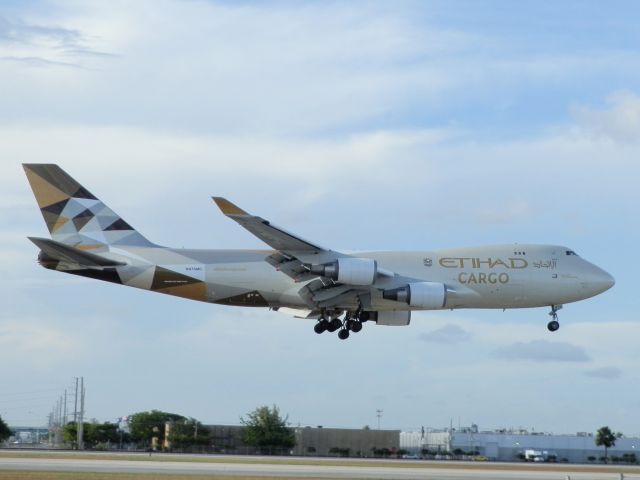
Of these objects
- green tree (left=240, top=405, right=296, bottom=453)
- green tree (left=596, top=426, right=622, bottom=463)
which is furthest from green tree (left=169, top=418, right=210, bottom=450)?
green tree (left=596, top=426, right=622, bottom=463)

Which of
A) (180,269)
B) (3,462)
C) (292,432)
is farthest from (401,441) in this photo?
(3,462)

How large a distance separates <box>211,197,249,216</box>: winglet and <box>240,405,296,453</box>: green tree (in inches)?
1981

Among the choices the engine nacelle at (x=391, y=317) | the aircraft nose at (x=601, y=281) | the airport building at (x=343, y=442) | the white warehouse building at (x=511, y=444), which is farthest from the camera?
the white warehouse building at (x=511, y=444)

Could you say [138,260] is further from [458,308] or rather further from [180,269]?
[458,308]

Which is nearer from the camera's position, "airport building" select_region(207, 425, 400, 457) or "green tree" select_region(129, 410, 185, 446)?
"airport building" select_region(207, 425, 400, 457)

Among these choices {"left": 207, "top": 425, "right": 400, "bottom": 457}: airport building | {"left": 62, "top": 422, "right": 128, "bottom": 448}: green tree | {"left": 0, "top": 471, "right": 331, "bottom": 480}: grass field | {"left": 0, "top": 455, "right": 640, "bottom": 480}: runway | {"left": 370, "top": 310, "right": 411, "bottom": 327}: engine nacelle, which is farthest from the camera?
{"left": 62, "top": 422, "right": 128, "bottom": 448}: green tree

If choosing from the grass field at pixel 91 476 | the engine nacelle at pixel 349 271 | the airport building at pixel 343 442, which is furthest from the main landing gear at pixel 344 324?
the airport building at pixel 343 442

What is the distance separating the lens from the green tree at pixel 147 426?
126688mm

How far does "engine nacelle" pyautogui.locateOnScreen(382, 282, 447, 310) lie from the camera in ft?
214

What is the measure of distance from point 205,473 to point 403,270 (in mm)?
20066

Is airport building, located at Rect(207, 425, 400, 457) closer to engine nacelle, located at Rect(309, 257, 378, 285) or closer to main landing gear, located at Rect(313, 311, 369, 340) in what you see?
main landing gear, located at Rect(313, 311, 369, 340)

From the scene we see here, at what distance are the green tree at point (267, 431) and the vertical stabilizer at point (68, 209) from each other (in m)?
41.8

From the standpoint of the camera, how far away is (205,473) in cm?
5247

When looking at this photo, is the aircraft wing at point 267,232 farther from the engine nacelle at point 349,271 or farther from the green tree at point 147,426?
the green tree at point 147,426
